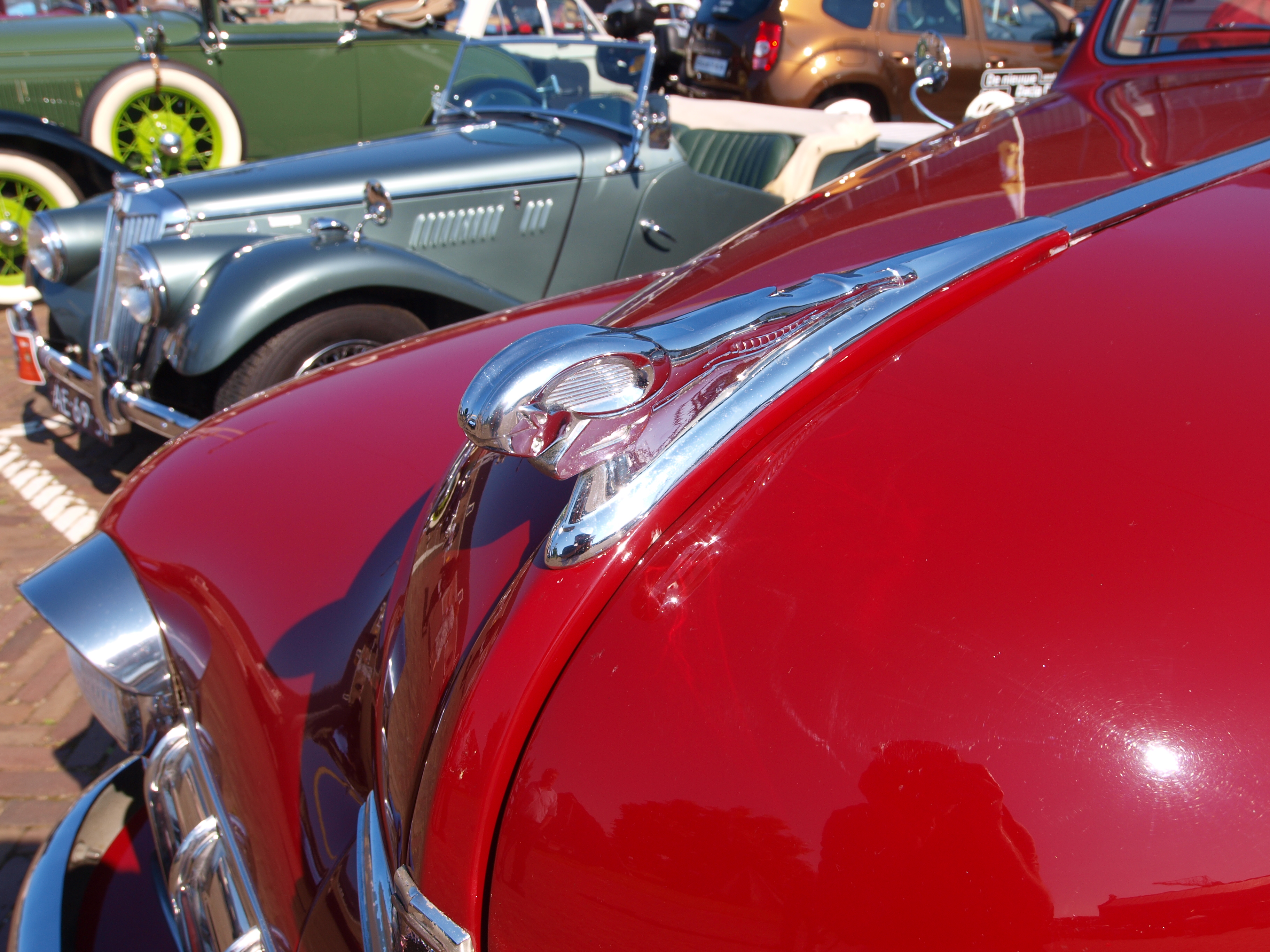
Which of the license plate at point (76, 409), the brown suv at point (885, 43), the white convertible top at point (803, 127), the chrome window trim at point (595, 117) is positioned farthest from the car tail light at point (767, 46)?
the license plate at point (76, 409)

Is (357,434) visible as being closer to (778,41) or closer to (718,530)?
(718,530)

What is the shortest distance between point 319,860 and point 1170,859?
0.89 metres

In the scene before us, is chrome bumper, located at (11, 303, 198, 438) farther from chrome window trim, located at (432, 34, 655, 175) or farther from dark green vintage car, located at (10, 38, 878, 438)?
chrome window trim, located at (432, 34, 655, 175)

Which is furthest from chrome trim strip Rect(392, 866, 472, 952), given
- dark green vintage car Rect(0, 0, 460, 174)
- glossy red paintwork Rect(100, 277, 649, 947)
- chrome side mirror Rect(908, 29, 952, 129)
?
dark green vintage car Rect(0, 0, 460, 174)

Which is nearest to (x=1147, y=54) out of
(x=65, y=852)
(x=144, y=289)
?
(x=65, y=852)

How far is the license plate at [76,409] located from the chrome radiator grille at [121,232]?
0.22 m

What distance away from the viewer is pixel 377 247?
3592 millimetres

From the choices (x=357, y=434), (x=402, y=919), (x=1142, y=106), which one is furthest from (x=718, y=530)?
(x=1142, y=106)

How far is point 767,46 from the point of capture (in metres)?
8.07

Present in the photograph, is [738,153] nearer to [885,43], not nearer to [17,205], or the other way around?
[885,43]

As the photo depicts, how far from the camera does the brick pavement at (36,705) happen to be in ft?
7.79

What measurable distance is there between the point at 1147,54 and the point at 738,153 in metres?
3.00

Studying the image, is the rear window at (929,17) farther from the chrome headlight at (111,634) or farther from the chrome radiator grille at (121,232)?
the chrome headlight at (111,634)

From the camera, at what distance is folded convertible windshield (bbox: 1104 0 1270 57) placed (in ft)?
6.30
